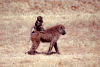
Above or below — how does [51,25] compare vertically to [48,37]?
below

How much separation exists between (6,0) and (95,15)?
7959 mm

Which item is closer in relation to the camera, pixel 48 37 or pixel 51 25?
pixel 48 37

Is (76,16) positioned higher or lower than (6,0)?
lower

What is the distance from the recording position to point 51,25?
1484 cm

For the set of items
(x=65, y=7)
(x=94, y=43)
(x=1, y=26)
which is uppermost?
(x=65, y=7)

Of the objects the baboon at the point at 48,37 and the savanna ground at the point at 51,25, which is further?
the baboon at the point at 48,37

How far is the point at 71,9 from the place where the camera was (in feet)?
56.0

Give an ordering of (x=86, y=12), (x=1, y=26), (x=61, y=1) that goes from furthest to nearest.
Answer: (x=61, y=1)
(x=86, y=12)
(x=1, y=26)

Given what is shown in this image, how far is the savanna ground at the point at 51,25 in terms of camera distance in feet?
26.6

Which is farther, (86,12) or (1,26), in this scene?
(86,12)

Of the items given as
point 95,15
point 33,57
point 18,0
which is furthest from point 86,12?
point 33,57

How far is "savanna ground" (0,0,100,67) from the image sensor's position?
812 centimetres

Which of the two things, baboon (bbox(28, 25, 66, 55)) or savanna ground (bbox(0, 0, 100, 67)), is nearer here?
savanna ground (bbox(0, 0, 100, 67))

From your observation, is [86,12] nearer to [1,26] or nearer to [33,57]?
[1,26]
